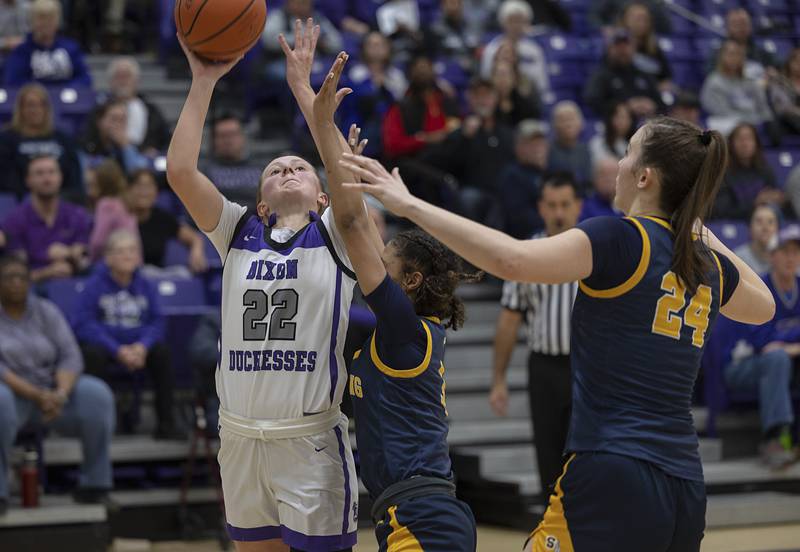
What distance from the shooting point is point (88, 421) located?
23.5ft

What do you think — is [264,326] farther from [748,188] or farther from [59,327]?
[748,188]

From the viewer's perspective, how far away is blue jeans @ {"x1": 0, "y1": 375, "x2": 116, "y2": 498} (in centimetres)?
714

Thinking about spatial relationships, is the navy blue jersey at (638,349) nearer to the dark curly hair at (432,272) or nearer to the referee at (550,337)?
the dark curly hair at (432,272)

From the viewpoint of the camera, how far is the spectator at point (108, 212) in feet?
27.3

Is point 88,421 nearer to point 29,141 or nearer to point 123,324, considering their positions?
point 123,324

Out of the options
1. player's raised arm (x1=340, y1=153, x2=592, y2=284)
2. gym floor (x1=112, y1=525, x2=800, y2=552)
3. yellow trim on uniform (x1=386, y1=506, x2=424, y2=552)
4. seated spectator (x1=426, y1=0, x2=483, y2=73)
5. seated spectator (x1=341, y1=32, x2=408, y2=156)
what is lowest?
gym floor (x1=112, y1=525, x2=800, y2=552)

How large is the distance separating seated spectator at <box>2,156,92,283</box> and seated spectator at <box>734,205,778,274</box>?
4.59 m

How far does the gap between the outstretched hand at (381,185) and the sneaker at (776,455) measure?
5972 mm

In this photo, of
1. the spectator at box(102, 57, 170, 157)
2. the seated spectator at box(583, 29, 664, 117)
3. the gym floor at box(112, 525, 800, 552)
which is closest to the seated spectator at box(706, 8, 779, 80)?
the seated spectator at box(583, 29, 664, 117)

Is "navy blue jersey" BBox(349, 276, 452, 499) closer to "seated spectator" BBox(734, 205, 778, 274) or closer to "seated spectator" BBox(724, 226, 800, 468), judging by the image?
"seated spectator" BBox(724, 226, 800, 468)

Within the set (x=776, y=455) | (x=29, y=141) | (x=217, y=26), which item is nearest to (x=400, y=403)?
(x=217, y=26)

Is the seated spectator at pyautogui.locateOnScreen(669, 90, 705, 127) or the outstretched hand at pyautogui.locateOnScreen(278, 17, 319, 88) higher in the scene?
the seated spectator at pyautogui.locateOnScreen(669, 90, 705, 127)

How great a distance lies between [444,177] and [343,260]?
18.6 ft

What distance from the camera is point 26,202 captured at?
8.42 m
